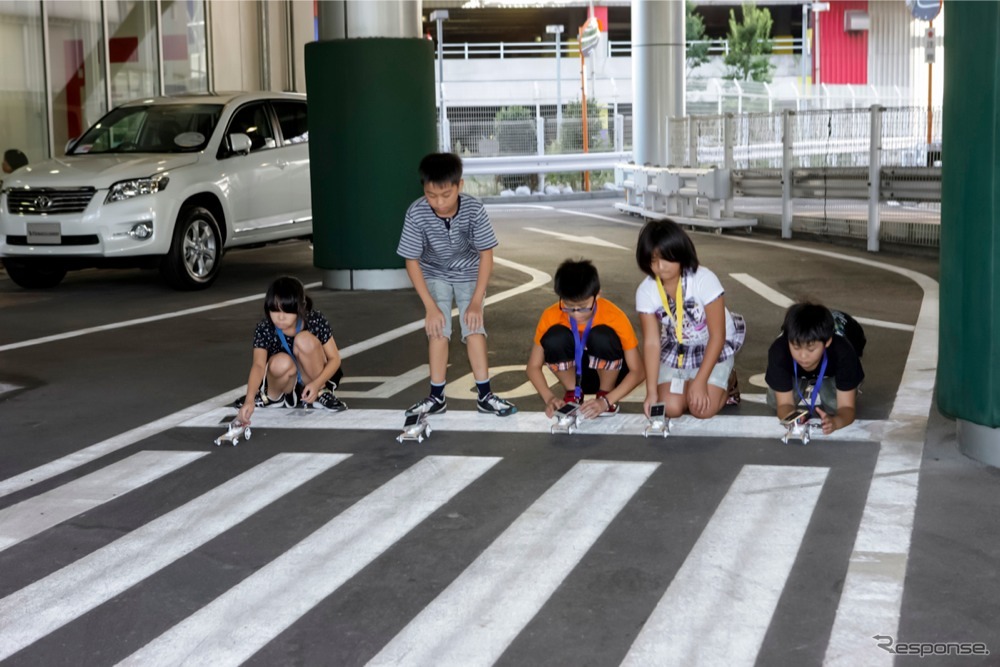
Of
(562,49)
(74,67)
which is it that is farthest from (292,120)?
(562,49)

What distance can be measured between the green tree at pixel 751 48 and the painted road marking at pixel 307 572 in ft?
167

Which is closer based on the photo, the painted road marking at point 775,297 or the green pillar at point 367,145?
the painted road marking at point 775,297

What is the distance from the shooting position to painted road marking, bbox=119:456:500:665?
3932 millimetres

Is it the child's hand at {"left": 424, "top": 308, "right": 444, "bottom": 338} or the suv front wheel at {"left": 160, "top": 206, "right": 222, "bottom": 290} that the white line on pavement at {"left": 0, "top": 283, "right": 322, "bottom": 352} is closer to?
the suv front wheel at {"left": 160, "top": 206, "right": 222, "bottom": 290}

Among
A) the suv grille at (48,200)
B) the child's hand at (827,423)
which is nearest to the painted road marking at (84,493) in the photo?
the child's hand at (827,423)

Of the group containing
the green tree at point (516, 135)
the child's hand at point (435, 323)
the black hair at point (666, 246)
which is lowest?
the child's hand at point (435, 323)

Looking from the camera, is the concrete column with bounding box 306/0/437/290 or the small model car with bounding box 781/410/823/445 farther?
the concrete column with bounding box 306/0/437/290

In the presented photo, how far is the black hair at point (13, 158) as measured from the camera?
1734 centimetres

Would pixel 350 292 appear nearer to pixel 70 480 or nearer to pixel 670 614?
pixel 70 480

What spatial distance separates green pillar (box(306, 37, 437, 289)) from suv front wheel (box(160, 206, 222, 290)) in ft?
4.67

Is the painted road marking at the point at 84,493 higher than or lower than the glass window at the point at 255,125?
lower


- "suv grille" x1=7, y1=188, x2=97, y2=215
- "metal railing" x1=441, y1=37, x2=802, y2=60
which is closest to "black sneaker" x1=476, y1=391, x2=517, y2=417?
"suv grille" x1=7, y1=188, x2=97, y2=215

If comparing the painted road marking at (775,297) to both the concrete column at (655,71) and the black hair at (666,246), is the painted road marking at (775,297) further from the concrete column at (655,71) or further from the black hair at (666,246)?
the concrete column at (655,71)

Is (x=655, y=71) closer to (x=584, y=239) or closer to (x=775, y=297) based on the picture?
(x=584, y=239)
